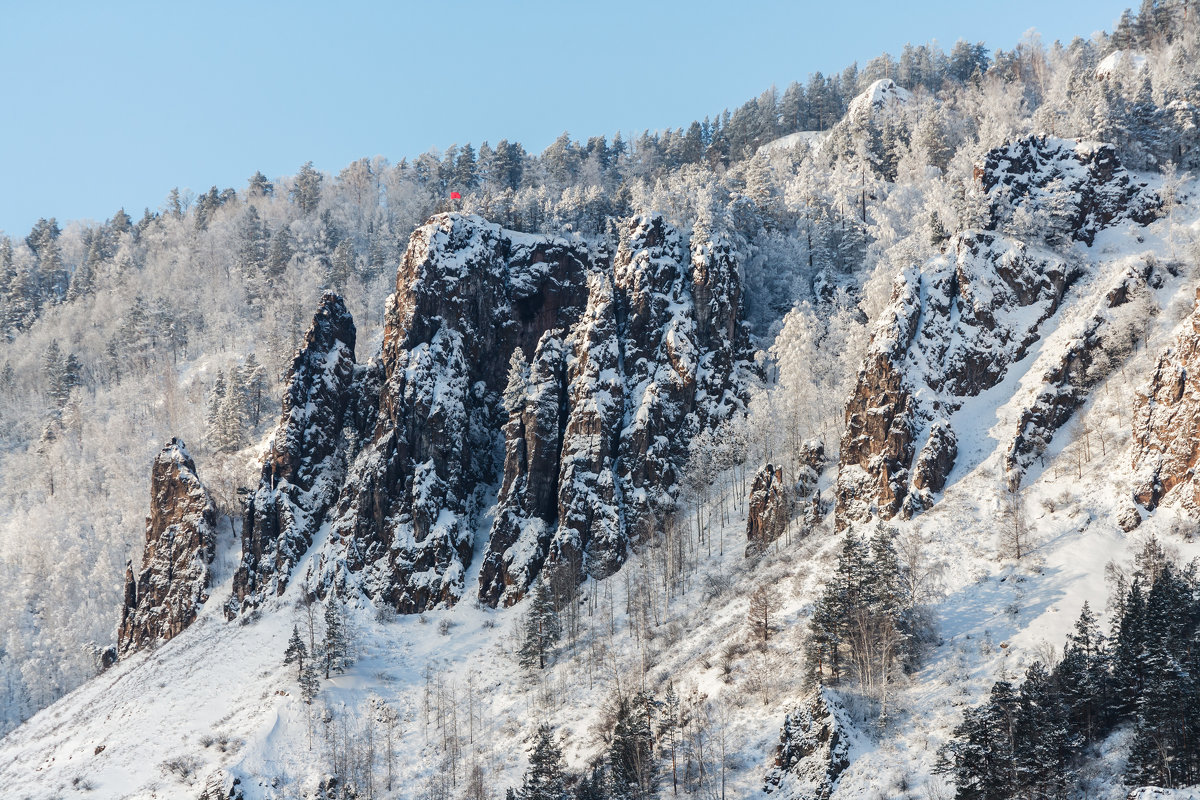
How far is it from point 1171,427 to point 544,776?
56.6 meters

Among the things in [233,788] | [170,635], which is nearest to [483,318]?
[170,635]

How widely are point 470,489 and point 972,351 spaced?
191ft

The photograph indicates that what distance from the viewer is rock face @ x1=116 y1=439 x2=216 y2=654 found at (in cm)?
10725

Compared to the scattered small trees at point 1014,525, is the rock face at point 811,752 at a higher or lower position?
lower

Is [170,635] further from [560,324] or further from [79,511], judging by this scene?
[560,324]

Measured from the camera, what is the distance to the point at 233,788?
74.5 m

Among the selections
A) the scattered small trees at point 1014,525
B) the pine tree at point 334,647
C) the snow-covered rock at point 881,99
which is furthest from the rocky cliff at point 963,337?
the snow-covered rock at point 881,99

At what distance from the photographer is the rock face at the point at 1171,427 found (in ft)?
233

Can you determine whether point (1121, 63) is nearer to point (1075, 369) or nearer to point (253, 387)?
point (1075, 369)

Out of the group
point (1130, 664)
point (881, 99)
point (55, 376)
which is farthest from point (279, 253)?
point (1130, 664)

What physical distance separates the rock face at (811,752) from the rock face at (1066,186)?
63.9 m

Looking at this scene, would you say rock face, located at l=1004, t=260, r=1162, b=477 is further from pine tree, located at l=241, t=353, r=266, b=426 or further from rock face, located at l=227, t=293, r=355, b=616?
pine tree, located at l=241, t=353, r=266, b=426

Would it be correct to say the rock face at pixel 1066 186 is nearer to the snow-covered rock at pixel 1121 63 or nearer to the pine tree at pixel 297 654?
the snow-covered rock at pixel 1121 63

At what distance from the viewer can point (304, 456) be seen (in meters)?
114
